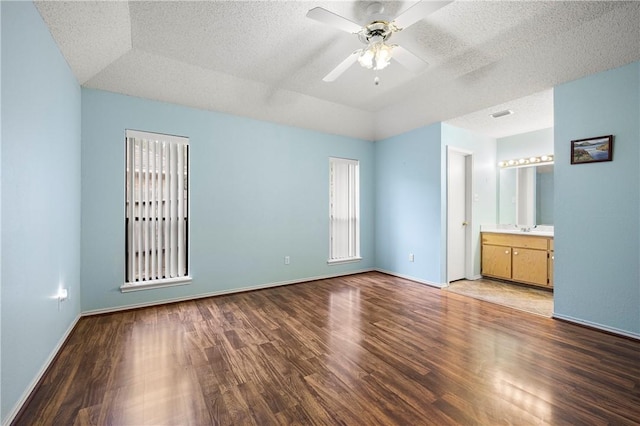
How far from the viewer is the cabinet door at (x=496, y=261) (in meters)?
4.44

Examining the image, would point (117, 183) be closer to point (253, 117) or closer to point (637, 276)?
point (253, 117)

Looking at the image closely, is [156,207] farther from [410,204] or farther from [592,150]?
[592,150]

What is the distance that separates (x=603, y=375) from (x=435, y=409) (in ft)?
4.55

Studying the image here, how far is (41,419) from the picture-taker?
1503 millimetres

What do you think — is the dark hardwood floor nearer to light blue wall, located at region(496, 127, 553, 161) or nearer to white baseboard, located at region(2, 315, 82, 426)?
white baseboard, located at region(2, 315, 82, 426)

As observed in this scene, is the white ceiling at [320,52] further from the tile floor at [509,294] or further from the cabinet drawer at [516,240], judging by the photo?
the tile floor at [509,294]

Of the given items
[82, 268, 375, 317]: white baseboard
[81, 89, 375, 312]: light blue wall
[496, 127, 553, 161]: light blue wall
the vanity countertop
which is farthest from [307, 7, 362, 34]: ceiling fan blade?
[496, 127, 553, 161]: light blue wall

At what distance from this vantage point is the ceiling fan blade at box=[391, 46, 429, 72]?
2.18m

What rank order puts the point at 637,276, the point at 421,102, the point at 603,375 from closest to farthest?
the point at 603,375 → the point at 637,276 → the point at 421,102

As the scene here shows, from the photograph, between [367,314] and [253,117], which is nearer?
[367,314]

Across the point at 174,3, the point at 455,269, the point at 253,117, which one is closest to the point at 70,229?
the point at 174,3

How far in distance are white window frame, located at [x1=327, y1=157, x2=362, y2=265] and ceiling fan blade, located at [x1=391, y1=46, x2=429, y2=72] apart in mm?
2494

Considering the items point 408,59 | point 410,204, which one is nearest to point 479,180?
point 410,204

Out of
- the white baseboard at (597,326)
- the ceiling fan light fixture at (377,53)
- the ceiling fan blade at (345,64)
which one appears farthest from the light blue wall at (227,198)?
the white baseboard at (597,326)
